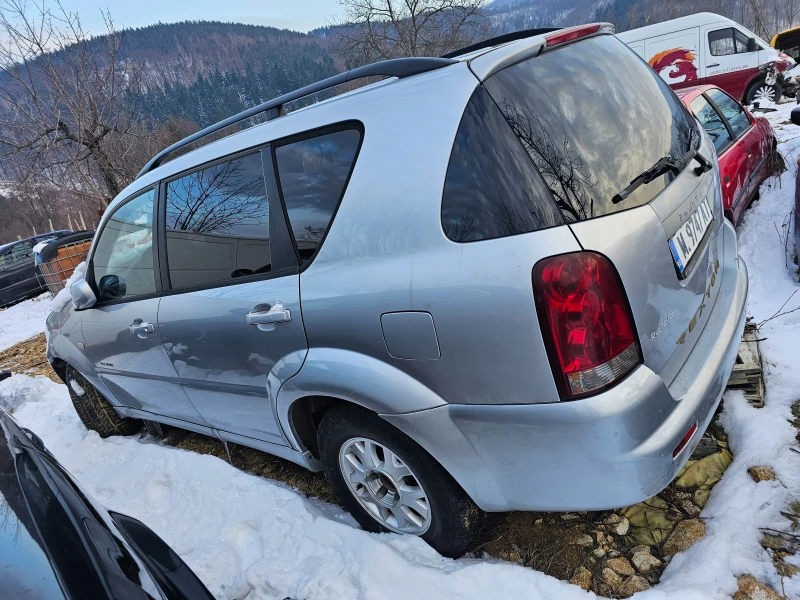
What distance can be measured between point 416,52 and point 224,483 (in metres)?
21.6

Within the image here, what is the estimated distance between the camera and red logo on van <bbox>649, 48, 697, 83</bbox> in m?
14.9

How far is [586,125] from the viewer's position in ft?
5.49

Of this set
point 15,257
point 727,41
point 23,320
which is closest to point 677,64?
point 727,41

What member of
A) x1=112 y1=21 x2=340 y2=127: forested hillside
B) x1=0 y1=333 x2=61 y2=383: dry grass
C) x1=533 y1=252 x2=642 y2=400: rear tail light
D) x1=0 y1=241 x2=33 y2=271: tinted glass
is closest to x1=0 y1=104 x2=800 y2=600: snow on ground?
x1=533 y1=252 x2=642 y2=400: rear tail light

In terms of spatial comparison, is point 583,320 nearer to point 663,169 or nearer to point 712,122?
point 663,169

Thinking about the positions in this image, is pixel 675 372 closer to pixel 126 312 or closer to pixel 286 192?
pixel 286 192

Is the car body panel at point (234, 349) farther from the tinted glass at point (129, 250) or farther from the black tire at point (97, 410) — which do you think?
the black tire at point (97, 410)

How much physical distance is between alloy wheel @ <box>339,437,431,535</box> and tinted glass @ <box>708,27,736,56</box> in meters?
17.5

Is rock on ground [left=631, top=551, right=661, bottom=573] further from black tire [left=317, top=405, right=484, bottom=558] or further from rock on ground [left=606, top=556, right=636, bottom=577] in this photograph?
black tire [left=317, top=405, right=484, bottom=558]

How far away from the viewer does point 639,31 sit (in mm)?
15656

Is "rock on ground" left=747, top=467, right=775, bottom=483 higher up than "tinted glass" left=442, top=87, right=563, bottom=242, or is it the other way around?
"tinted glass" left=442, top=87, right=563, bottom=242

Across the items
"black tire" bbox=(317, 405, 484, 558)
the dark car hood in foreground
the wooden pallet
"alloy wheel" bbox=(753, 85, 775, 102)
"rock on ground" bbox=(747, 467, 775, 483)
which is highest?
the dark car hood in foreground

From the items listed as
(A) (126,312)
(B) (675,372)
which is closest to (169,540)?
(A) (126,312)

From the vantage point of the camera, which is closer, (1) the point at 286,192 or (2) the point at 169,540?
(1) the point at 286,192
